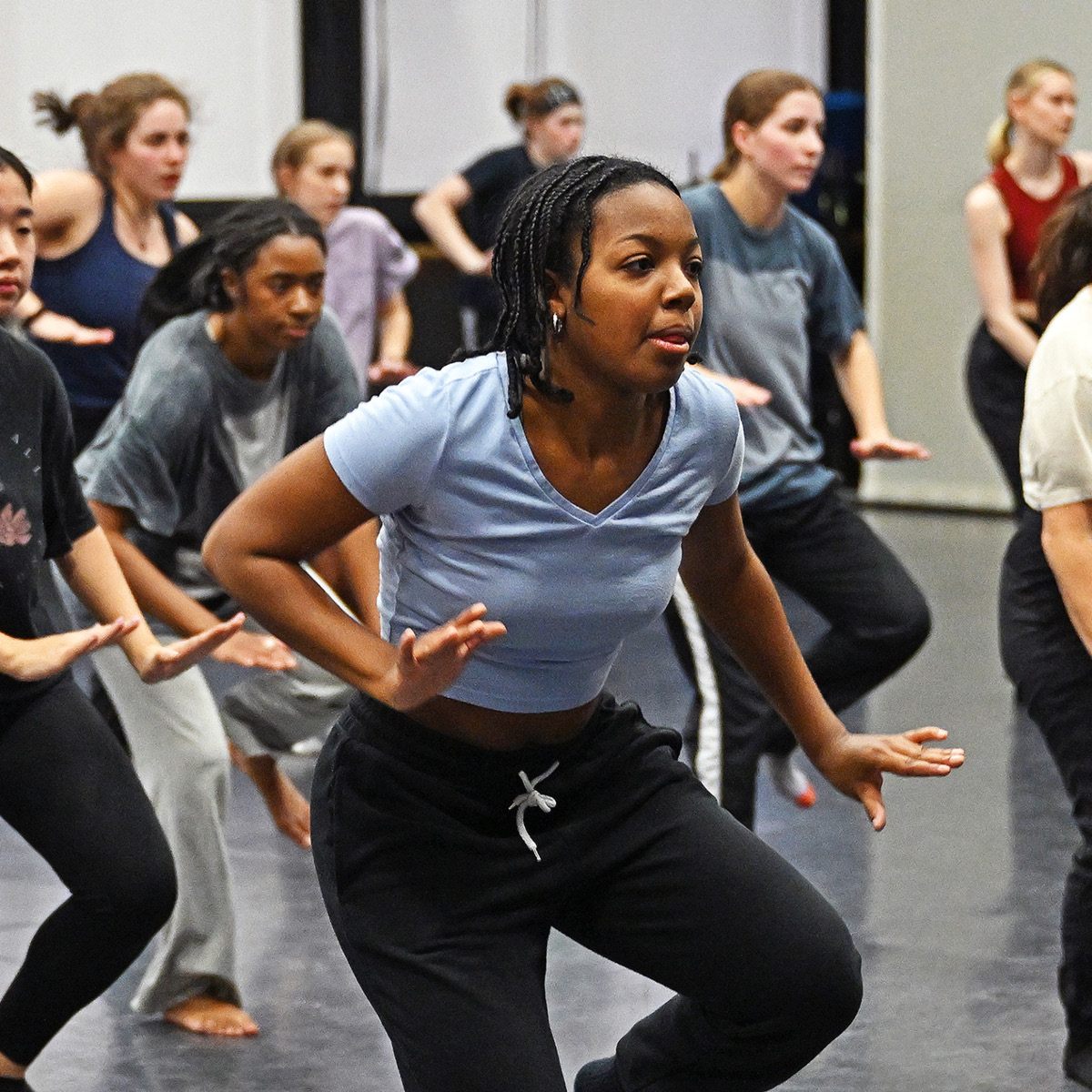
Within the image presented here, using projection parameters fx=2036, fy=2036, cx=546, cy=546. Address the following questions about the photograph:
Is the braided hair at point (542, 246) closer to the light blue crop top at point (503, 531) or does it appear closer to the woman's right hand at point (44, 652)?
the light blue crop top at point (503, 531)

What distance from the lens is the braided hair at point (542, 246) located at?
2.03 meters

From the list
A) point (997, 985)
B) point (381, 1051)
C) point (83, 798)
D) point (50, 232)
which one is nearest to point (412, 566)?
point (83, 798)

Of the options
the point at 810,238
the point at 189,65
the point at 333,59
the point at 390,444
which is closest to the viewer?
the point at 390,444

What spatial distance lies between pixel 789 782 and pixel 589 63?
225 inches

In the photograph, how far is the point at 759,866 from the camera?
2172 millimetres

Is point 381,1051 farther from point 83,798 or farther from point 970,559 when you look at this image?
point 970,559

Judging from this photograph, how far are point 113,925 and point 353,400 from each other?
1.16m

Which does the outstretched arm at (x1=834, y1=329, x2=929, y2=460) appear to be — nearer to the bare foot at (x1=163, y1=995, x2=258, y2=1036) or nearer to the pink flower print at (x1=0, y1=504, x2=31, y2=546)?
the bare foot at (x1=163, y1=995, x2=258, y2=1036)

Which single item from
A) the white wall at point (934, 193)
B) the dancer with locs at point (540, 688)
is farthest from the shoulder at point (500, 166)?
the dancer with locs at point (540, 688)

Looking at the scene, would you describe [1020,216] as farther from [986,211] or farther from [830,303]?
[830,303]

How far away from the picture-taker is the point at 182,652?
2533 mm

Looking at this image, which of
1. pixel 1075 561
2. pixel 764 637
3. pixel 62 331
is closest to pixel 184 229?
pixel 62 331

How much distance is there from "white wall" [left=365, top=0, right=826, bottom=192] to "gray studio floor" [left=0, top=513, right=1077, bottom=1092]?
4.75 m

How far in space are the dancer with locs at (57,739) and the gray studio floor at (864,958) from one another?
336mm
